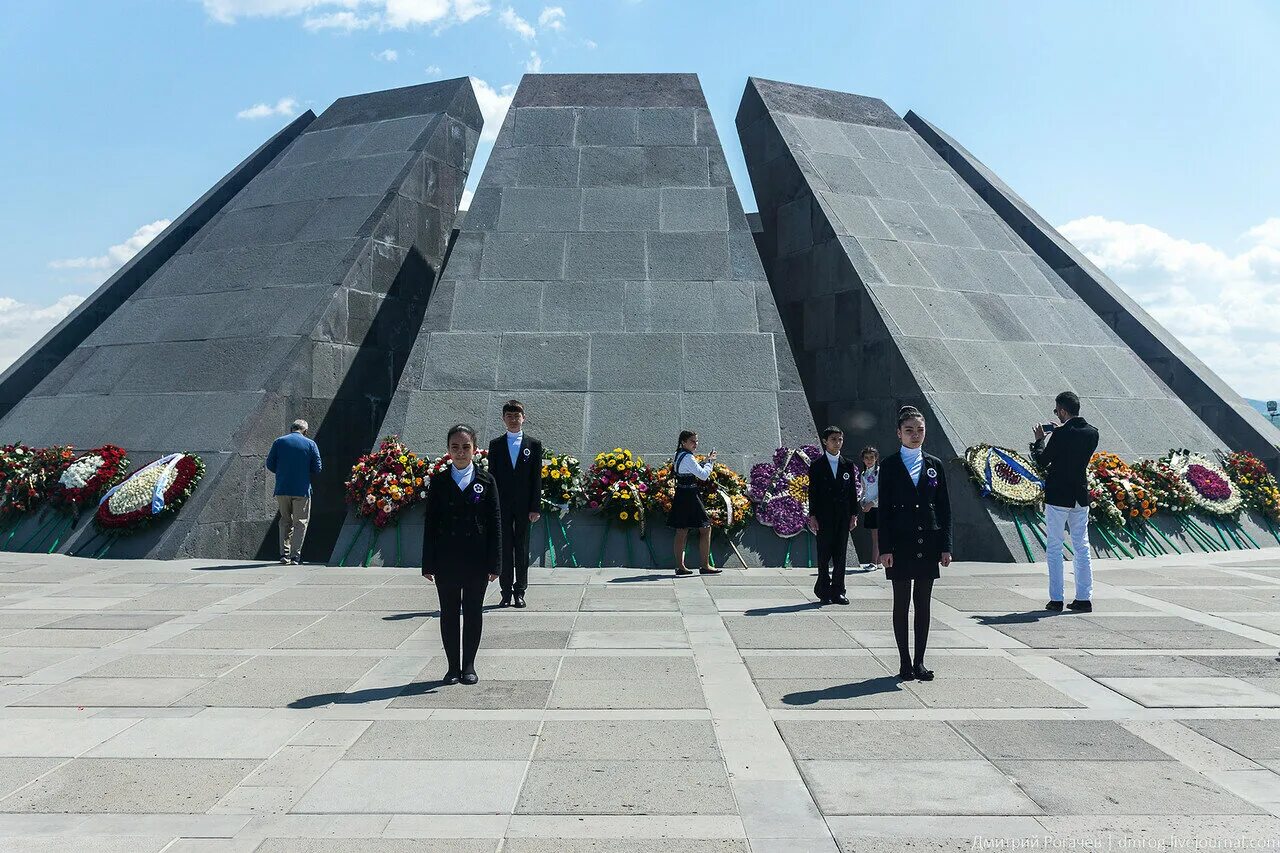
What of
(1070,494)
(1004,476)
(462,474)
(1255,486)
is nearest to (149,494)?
(462,474)

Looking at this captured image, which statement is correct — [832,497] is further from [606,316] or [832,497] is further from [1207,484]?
[1207,484]

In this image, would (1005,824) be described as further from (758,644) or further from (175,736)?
(175,736)

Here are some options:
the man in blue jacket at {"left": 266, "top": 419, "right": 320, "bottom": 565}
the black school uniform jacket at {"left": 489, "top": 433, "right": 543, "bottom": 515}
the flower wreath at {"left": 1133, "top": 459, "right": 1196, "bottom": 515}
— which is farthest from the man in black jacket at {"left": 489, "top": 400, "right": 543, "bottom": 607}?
the flower wreath at {"left": 1133, "top": 459, "right": 1196, "bottom": 515}

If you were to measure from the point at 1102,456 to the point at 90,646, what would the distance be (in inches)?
487

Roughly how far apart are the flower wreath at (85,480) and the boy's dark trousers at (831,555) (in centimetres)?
970

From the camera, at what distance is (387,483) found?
12.3 metres

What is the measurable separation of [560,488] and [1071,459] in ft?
20.2

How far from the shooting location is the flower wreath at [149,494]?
12617 millimetres

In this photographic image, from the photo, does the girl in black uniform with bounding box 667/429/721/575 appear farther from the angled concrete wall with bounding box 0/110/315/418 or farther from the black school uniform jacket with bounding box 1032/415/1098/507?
the angled concrete wall with bounding box 0/110/315/418

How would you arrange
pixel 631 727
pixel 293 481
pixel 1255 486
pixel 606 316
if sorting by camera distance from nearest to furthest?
pixel 631 727 → pixel 293 481 → pixel 1255 486 → pixel 606 316

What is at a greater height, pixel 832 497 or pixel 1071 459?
pixel 1071 459

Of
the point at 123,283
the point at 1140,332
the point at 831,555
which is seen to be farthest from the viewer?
the point at 123,283

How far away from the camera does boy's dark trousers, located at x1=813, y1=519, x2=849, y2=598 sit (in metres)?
9.40

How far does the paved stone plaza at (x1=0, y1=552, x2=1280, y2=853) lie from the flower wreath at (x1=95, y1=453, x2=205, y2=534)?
3.52 m
